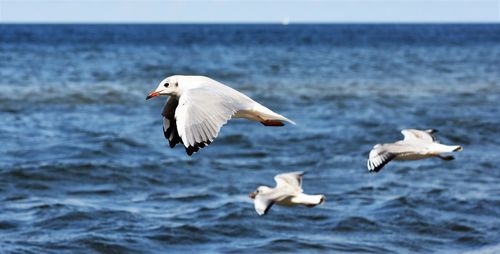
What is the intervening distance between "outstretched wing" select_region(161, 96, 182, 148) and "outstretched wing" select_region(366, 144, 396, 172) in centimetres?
119

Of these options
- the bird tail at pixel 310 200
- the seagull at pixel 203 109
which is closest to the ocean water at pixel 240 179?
the bird tail at pixel 310 200

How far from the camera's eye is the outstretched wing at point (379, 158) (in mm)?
5865

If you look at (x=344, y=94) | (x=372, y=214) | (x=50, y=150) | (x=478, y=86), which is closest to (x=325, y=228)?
(x=372, y=214)

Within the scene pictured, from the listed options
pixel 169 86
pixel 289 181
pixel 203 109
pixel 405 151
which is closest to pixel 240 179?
pixel 289 181

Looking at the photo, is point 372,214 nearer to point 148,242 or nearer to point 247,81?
point 148,242

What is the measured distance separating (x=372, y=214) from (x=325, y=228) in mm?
712

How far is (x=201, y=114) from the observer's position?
200 inches

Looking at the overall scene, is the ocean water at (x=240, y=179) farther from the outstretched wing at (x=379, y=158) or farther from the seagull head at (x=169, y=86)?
the seagull head at (x=169, y=86)

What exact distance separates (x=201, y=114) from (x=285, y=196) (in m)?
1.47

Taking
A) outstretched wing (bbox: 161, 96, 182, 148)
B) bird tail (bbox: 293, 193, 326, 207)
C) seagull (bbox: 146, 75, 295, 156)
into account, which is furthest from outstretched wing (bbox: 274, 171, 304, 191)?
seagull (bbox: 146, 75, 295, 156)

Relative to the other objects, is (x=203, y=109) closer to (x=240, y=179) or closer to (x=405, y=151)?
(x=405, y=151)

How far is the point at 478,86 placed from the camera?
24.7m

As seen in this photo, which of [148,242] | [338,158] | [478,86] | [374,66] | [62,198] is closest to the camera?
[148,242]

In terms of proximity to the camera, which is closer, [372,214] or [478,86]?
[372,214]
